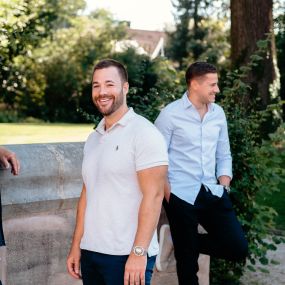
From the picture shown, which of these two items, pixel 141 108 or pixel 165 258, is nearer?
pixel 165 258

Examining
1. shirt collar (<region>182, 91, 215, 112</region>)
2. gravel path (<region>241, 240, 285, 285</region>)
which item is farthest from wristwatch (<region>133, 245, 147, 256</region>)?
gravel path (<region>241, 240, 285, 285</region>)

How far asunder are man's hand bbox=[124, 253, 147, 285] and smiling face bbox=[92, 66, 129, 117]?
0.69 m

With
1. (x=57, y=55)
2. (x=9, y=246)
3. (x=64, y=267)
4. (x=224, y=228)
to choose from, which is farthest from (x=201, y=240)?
(x=57, y=55)

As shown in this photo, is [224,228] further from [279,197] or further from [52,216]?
[279,197]

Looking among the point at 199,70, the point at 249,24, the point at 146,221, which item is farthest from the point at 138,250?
the point at 249,24

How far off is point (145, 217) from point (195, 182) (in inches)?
59.0

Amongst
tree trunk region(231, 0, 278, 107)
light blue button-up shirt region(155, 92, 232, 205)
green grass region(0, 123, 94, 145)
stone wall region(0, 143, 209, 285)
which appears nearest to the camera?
stone wall region(0, 143, 209, 285)

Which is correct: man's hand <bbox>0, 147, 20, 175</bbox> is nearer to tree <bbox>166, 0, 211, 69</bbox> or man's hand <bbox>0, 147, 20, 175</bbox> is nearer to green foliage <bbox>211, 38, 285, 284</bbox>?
green foliage <bbox>211, 38, 285, 284</bbox>

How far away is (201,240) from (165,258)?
1.10 ft

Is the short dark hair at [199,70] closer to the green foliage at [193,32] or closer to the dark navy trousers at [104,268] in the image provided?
the dark navy trousers at [104,268]

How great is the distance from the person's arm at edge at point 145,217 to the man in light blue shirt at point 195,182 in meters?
1.37

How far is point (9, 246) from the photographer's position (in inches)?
142

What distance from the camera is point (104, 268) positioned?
2.82 meters

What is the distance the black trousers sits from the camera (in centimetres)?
417
